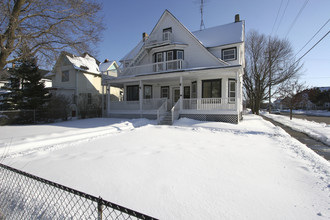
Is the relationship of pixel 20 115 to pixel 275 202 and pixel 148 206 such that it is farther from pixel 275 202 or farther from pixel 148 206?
pixel 275 202

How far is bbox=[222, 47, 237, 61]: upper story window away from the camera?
639 inches

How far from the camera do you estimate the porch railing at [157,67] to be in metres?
15.8

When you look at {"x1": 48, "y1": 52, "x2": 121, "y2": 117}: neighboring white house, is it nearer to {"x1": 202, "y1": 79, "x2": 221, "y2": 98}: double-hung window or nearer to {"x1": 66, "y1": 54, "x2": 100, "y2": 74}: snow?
{"x1": 66, "y1": 54, "x2": 100, "y2": 74}: snow

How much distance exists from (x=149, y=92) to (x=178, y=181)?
15.6m

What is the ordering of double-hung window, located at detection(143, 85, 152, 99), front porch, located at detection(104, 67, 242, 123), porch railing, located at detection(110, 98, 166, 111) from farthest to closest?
double-hung window, located at detection(143, 85, 152, 99)
porch railing, located at detection(110, 98, 166, 111)
front porch, located at detection(104, 67, 242, 123)

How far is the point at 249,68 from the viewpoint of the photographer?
104 ft

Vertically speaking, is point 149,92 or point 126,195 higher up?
point 149,92

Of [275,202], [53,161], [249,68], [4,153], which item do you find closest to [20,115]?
[4,153]

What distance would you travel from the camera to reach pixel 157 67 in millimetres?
16078

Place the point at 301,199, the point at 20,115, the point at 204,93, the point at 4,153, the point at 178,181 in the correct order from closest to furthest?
the point at 301,199, the point at 178,181, the point at 4,153, the point at 20,115, the point at 204,93

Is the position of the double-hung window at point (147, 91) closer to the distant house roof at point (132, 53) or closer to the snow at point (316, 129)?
the distant house roof at point (132, 53)

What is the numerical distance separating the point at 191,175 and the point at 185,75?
1125 cm

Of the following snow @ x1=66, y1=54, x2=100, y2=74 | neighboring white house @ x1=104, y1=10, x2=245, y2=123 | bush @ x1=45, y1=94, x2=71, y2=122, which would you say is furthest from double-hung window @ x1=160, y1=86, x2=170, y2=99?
snow @ x1=66, y1=54, x2=100, y2=74

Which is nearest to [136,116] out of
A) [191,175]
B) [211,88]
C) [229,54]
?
[211,88]
